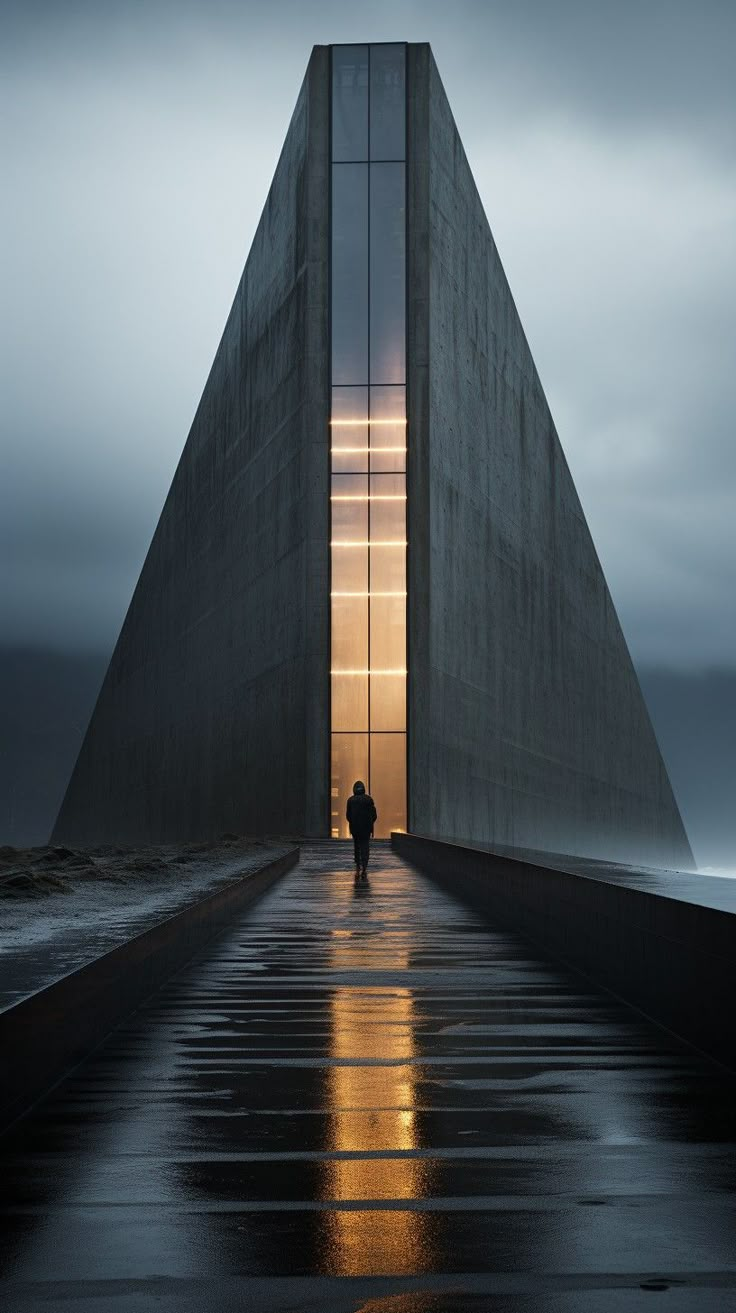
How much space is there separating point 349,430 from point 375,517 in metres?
2.34

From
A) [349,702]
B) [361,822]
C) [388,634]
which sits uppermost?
[388,634]

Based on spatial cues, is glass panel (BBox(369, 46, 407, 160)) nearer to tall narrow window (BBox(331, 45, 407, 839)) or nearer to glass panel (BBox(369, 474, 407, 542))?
tall narrow window (BBox(331, 45, 407, 839))

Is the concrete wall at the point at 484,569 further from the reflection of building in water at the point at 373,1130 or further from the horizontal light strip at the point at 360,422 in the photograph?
the reflection of building in water at the point at 373,1130

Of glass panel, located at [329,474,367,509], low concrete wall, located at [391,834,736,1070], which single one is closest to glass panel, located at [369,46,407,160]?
glass panel, located at [329,474,367,509]

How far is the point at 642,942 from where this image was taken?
7.22 m

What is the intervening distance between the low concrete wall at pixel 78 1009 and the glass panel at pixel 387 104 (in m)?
30.6

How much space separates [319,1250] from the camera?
3.34m

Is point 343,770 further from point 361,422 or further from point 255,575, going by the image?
point 361,422

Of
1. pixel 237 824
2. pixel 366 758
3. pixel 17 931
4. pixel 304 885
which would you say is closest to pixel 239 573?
pixel 237 824

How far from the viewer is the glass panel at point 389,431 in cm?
3512

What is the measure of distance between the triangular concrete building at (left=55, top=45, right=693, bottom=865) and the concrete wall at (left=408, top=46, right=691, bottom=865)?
10 centimetres

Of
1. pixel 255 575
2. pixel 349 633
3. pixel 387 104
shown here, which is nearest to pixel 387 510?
pixel 349 633

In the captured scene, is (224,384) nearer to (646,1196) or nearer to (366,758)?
(366,758)

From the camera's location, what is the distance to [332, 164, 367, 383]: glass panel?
3559 centimetres
